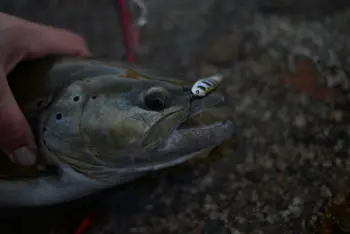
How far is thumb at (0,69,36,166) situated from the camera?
49.2 inches

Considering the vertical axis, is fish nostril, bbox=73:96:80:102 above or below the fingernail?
above

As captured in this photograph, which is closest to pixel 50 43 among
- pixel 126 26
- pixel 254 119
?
pixel 126 26

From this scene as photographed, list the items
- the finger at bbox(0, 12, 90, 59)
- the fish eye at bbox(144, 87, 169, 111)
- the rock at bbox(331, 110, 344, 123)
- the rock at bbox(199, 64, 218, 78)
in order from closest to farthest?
the fish eye at bbox(144, 87, 169, 111) → the finger at bbox(0, 12, 90, 59) → the rock at bbox(331, 110, 344, 123) → the rock at bbox(199, 64, 218, 78)

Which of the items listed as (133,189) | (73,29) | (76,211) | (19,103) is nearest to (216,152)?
(133,189)

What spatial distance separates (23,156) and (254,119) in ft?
2.32

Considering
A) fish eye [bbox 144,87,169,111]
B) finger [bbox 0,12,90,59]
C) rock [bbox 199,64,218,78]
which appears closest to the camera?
fish eye [bbox 144,87,169,111]

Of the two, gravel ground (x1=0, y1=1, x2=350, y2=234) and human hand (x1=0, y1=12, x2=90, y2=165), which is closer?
human hand (x1=0, y1=12, x2=90, y2=165)

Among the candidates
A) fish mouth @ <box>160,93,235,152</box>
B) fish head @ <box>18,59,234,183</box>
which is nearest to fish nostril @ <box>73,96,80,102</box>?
fish head @ <box>18,59,234,183</box>

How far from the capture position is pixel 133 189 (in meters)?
1.52

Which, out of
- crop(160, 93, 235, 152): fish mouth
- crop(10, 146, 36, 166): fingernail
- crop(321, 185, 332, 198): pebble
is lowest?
crop(321, 185, 332, 198): pebble

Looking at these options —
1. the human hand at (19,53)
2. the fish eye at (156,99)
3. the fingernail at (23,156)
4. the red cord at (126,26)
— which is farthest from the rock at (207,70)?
the fingernail at (23,156)

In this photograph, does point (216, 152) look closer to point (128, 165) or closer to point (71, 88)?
point (128, 165)

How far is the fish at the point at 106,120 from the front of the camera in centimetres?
124

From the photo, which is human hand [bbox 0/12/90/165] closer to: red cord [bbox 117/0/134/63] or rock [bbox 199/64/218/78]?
red cord [bbox 117/0/134/63]
